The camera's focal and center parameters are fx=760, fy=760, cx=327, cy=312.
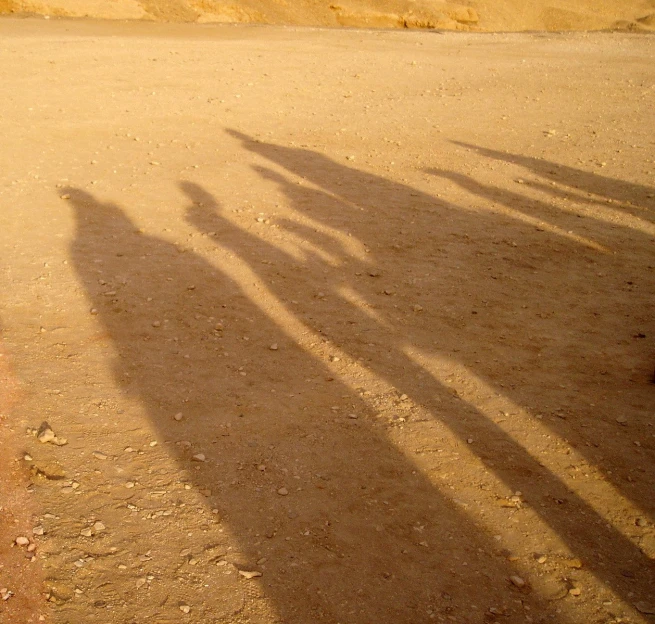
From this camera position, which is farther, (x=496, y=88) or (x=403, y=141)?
(x=496, y=88)

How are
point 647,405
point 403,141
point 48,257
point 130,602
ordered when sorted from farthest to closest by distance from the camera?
point 403,141 → point 48,257 → point 647,405 → point 130,602

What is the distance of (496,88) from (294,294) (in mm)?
8786

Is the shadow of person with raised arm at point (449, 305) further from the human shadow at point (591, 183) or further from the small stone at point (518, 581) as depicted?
the human shadow at point (591, 183)

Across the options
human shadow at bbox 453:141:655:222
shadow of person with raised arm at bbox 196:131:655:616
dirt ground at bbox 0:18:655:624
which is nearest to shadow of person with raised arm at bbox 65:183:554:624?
dirt ground at bbox 0:18:655:624

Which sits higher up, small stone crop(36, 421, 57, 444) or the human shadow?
the human shadow

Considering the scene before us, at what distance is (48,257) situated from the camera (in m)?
6.58

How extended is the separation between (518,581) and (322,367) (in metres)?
2.11

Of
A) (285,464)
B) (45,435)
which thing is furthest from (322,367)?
(45,435)

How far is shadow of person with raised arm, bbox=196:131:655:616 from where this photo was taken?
4.05 meters

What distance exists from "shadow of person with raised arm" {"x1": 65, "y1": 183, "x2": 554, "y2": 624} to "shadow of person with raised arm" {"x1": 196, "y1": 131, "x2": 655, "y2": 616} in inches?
17.1

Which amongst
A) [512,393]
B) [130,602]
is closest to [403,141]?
[512,393]

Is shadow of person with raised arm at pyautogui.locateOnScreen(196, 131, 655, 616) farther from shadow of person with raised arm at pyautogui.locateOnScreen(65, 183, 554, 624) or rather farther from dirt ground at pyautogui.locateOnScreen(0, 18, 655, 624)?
shadow of person with raised arm at pyautogui.locateOnScreen(65, 183, 554, 624)

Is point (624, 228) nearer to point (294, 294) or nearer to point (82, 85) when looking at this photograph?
point (294, 294)

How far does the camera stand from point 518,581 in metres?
3.54
